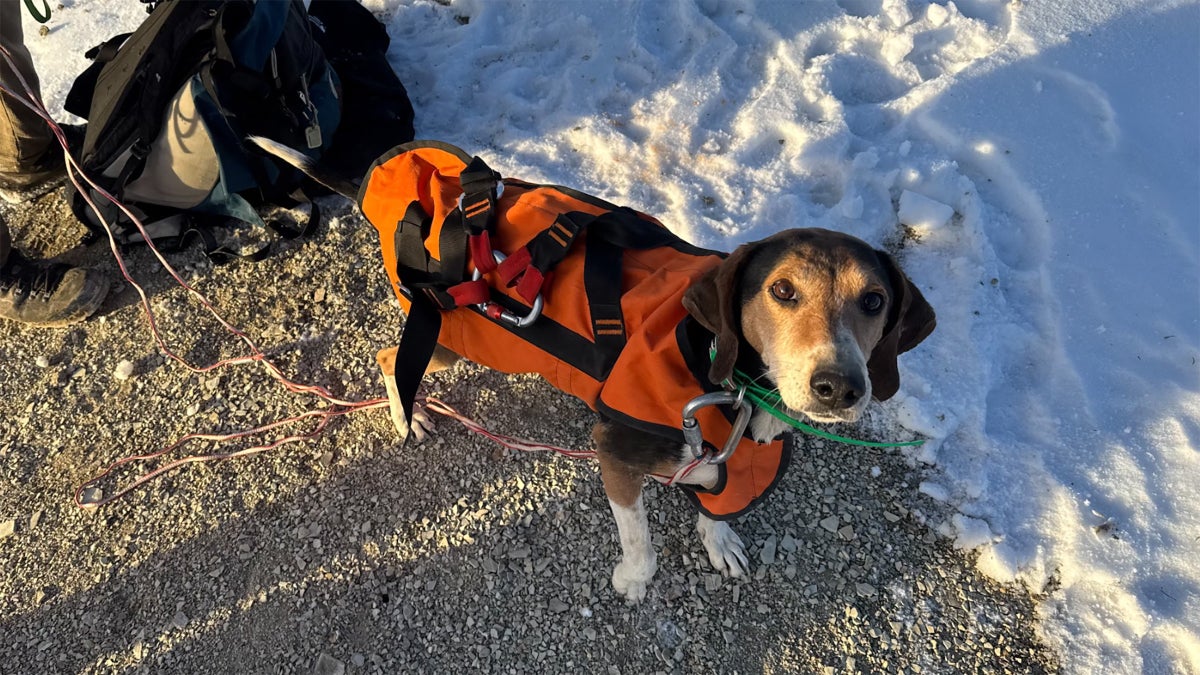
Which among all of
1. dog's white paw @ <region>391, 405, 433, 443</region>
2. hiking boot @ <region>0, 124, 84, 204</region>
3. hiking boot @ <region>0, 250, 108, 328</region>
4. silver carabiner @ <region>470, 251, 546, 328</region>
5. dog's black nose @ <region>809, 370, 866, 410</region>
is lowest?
dog's white paw @ <region>391, 405, 433, 443</region>

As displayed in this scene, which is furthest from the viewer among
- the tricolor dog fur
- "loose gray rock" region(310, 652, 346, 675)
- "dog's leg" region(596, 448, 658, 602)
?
"loose gray rock" region(310, 652, 346, 675)

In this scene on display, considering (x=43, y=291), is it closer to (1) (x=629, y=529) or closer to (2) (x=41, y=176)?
(2) (x=41, y=176)

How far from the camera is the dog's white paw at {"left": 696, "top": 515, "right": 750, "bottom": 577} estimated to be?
3.29 m

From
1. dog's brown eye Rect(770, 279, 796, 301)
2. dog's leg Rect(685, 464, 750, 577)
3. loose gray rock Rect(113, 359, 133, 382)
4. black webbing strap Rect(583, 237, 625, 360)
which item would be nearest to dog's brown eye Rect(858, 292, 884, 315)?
dog's brown eye Rect(770, 279, 796, 301)

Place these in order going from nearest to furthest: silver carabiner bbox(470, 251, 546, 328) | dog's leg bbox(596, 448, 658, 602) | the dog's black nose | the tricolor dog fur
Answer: the dog's black nose
the tricolor dog fur
silver carabiner bbox(470, 251, 546, 328)
dog's leg bbox(596, 448, 658, 602)

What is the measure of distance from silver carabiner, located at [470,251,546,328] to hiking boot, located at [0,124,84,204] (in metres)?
3.34

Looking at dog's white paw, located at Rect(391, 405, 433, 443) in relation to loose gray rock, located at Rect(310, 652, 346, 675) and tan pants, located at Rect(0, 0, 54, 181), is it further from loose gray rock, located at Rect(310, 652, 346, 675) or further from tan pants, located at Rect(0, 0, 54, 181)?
tan pants, located at Rect(0, 0, 54, 181)

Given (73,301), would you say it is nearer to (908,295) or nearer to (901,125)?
(908,295)

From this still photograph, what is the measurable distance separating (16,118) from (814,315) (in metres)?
4.80

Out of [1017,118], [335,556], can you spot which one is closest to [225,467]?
[335,556]

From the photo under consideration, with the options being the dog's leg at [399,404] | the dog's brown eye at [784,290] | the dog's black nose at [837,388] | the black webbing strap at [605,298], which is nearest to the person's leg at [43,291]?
the dog's leg at [399,404]

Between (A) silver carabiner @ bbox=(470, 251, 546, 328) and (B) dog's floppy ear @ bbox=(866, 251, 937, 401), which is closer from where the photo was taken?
(B) dog's floppy ear @ bbox=(866, 251, 937, 401)

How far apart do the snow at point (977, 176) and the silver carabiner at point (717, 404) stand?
1.38 metres

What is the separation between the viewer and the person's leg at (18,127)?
13.2 ft
